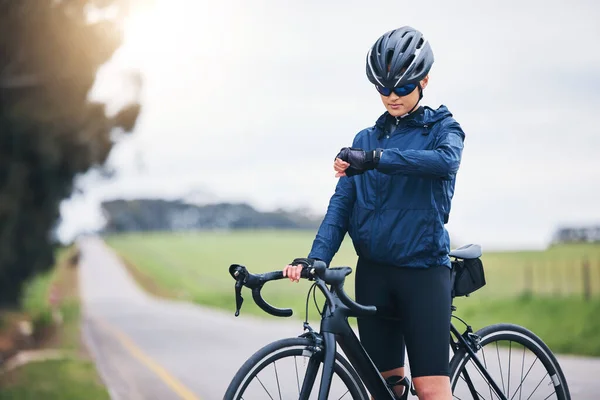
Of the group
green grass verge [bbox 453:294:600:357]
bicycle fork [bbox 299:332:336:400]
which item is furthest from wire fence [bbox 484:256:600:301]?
bicycle fork [bbox 299:332:336:400]

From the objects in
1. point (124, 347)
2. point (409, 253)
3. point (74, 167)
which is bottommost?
point (124, 347)

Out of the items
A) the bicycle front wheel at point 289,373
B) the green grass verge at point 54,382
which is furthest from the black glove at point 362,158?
the green grass verge at point 54,382

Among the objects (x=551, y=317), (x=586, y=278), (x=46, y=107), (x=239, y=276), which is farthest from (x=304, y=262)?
(x=46, y=107)

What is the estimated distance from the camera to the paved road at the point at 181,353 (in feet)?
33.7

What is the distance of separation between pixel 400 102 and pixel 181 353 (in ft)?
38.8

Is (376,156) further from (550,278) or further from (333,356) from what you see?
(550,278)

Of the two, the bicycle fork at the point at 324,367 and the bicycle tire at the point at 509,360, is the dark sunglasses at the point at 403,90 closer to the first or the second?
the bicycle fork at the point at 324,367

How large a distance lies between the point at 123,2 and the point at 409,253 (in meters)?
14.4

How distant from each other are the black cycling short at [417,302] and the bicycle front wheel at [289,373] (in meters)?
0.31

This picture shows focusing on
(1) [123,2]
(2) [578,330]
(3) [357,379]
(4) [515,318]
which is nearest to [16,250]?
(1) [123,2]

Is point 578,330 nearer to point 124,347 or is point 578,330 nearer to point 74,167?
point 124,347

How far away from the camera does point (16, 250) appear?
2452 centimetres

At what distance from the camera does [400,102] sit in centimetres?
393

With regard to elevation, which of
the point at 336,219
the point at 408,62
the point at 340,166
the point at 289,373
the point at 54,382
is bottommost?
the point at 54,382
